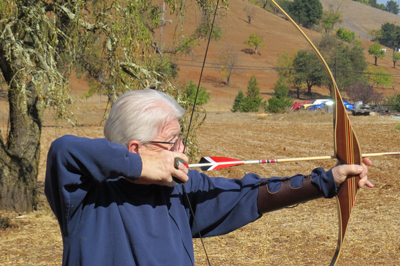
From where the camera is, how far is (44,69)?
4074 mm

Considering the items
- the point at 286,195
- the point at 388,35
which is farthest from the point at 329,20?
the point at 286,195

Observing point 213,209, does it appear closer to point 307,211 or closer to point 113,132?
point 113,132

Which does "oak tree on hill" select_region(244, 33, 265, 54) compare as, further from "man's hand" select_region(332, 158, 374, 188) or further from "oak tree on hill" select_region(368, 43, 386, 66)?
"man's hand" select_region(332, 158, 374, 188)

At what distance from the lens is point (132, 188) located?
130 cm

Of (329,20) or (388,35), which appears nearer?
(329,20)

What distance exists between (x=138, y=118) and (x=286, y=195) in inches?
24.0

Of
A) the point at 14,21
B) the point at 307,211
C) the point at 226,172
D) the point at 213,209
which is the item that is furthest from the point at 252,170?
the point at 213,209

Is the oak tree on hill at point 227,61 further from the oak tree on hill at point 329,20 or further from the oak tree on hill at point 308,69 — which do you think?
the oak tree on hill at point 329,20

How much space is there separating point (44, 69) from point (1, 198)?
228 centimetres

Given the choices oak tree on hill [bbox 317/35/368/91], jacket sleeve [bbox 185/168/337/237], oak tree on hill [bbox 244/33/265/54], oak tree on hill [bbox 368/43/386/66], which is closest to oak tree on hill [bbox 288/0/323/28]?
oak tree on hill [bbox 368/43/386/66]

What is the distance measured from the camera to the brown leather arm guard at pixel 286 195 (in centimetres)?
143

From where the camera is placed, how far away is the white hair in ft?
4.27

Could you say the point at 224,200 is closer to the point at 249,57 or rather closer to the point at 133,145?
the point at 133,145

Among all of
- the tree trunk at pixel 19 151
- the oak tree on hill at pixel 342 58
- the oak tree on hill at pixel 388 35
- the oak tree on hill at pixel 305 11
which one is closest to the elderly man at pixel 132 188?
the tree trunk at pixel 19 151
